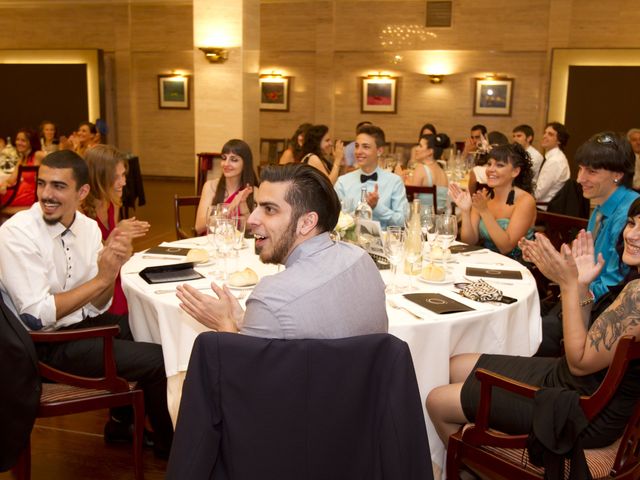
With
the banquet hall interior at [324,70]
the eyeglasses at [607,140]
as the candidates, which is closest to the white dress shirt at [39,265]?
the eyeglasses at [607,140]

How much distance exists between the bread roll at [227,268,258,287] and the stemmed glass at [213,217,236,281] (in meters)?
0.17

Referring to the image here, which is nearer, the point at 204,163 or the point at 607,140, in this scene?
the point at 607,140

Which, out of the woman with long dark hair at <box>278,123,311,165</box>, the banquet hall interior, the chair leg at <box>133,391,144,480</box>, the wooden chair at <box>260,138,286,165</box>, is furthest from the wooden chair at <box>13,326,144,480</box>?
the wooden chair at <box>260,138,286,165</box>

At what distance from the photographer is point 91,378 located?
2.70 metres

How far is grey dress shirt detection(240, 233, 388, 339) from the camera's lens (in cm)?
177

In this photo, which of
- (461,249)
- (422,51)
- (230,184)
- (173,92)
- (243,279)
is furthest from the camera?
(173,92)

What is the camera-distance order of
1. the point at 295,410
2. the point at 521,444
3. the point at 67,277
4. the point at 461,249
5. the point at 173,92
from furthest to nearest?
the point at 173,92 → the point at 461,249 → the point at 67,277 → the point at 521,444 → the point at 295,410

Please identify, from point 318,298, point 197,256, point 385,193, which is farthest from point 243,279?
point 385,193

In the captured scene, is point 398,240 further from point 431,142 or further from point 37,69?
point 37,69

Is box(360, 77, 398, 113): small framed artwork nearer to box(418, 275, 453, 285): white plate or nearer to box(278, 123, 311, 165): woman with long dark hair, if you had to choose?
box(278, 123, 311, 165): woman with long dark hair

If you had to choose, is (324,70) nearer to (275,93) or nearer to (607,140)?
(275,93)

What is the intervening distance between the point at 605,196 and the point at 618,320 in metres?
1.74

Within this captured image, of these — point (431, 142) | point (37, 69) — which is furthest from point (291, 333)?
point (37, 69)

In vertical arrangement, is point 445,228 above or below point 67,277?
above
